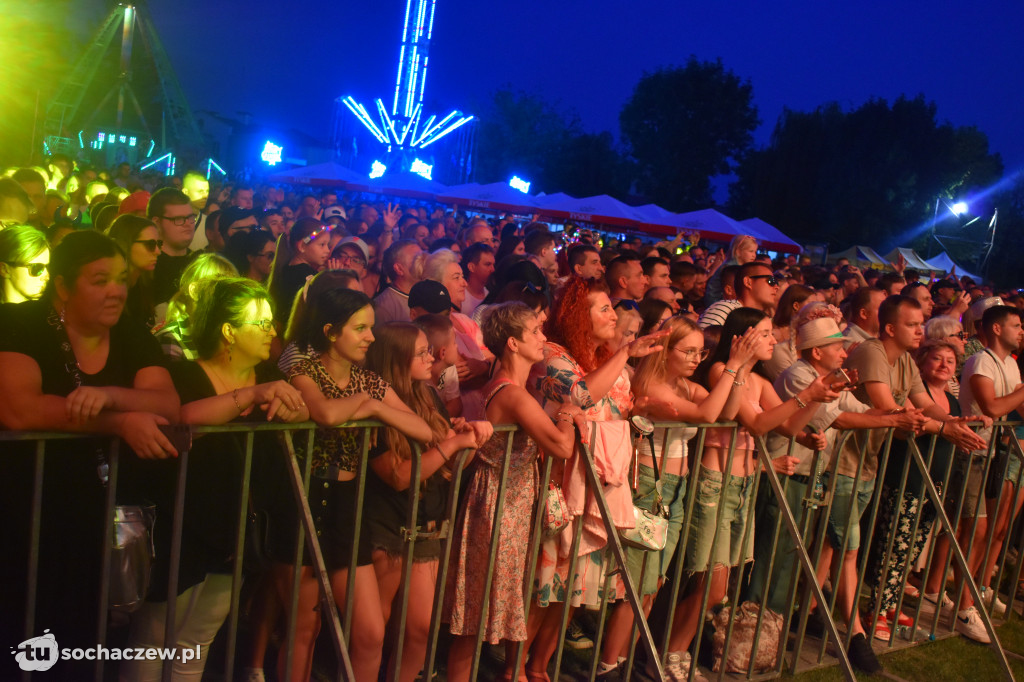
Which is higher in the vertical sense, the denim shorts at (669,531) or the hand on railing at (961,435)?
the hand on railing at (961,435)

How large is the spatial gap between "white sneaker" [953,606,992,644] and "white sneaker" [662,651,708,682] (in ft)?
7.85

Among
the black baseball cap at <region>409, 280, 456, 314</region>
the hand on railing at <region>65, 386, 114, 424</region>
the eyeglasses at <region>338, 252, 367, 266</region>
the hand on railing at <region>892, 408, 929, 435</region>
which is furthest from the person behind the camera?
the eyeglasses at <region>338, 252, 367, 266</region>

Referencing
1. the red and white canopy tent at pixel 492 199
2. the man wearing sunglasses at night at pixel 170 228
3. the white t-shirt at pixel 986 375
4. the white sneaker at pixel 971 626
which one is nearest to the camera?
the man wearing sunglasses at night at pixel 170 228

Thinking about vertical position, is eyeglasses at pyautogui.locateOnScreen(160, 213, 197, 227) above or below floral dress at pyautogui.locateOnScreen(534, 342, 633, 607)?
above

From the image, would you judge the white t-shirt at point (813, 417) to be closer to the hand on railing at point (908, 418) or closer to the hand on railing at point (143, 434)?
the hand on railing at point (908, 418)

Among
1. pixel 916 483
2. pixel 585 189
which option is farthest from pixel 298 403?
pixel 585 189

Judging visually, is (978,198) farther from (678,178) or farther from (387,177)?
(387,177)

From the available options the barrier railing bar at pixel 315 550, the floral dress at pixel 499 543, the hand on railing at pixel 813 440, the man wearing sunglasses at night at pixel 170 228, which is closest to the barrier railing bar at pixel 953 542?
the hand on railing at pixel 813 440

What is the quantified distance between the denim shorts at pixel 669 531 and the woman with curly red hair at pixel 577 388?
246 mm

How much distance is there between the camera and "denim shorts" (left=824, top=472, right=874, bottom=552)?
4895 millimetres

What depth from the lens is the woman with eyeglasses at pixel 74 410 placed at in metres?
2.57

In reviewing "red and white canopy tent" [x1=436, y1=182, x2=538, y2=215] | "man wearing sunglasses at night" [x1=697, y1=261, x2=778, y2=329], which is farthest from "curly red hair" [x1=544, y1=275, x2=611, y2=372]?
"red and white canopy tent" [x1=436, y1=182, x2=538, y2=215]

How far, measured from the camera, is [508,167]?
83.0 m

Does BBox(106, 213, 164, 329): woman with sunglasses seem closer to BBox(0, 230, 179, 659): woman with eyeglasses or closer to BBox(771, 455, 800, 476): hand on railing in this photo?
BBox(0, 230, 179, 659): woman with eyeglasses
